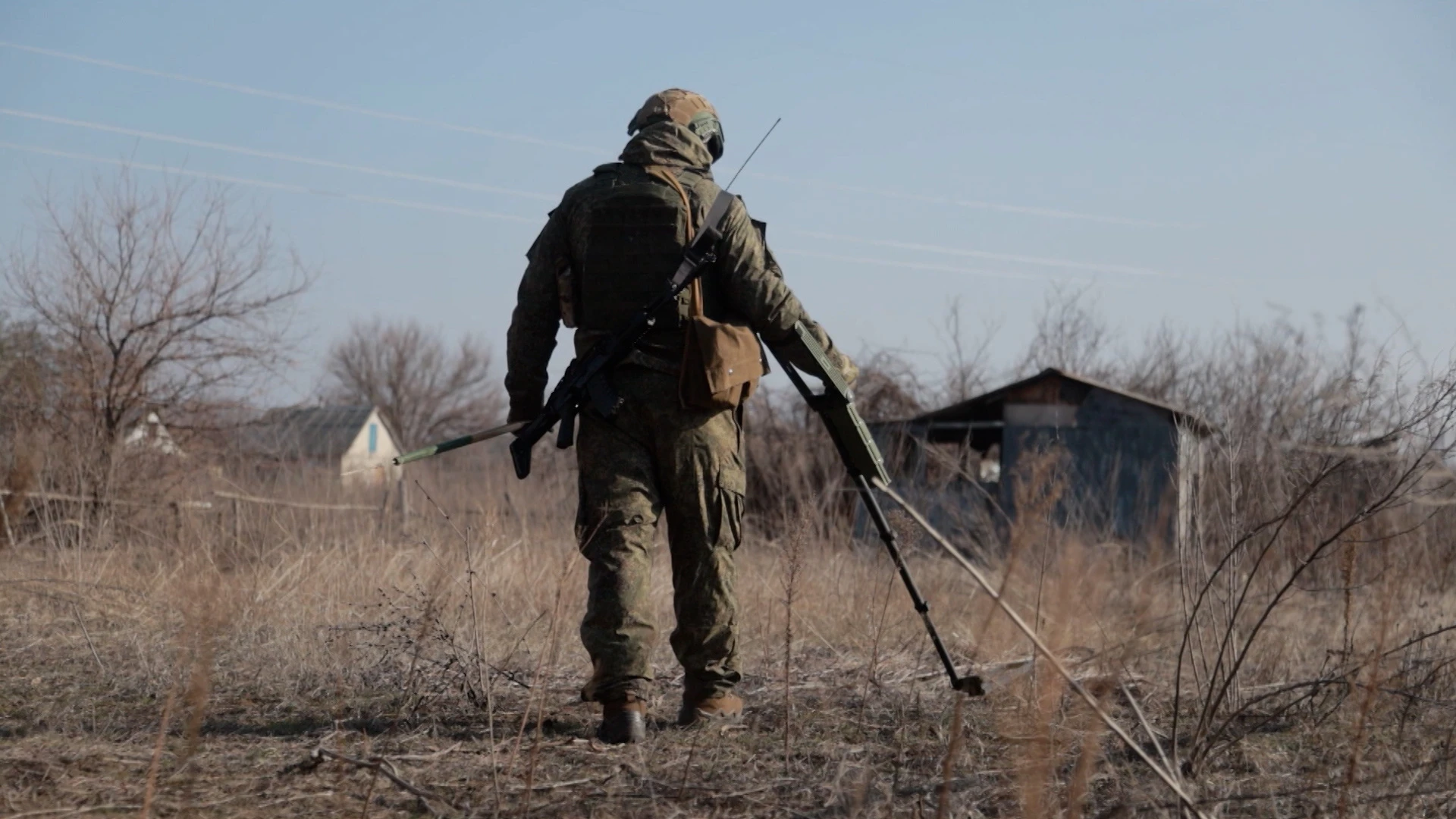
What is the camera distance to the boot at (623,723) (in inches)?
132

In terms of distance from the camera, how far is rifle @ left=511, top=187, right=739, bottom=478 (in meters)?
3.46

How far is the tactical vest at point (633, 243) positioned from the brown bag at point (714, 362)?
0.21ft

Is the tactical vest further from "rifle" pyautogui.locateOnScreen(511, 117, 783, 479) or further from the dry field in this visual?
the dry field

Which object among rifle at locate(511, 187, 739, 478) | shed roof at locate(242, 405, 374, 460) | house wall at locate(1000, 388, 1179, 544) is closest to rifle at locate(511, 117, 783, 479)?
rifle at locate(511, 187, 739, 478)

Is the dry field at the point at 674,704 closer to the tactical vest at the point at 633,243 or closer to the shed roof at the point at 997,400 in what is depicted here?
the tactical vest at the point at 633,243

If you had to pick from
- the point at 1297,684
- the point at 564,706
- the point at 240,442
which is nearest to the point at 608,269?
the point at 564,706

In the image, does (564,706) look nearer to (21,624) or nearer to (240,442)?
(21,624)

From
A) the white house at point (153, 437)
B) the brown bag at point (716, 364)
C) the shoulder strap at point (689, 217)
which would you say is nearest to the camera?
the brown bag at point (716, 364)

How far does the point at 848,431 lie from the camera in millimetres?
3496

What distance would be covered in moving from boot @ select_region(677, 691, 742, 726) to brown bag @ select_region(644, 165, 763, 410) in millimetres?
849

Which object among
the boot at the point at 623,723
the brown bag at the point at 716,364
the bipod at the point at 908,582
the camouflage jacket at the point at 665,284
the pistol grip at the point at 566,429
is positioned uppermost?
the camouflage jacket at the point at 665,284

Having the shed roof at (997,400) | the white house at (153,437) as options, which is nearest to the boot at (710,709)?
the white house at (153,437)

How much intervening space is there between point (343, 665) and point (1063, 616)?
3.24 m

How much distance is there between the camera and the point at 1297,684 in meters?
3.06
